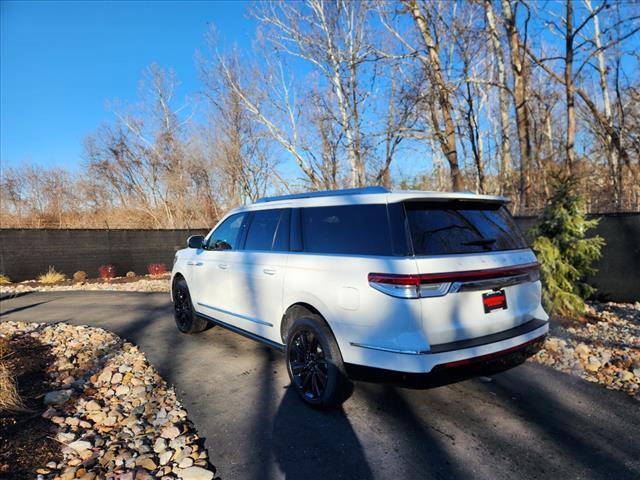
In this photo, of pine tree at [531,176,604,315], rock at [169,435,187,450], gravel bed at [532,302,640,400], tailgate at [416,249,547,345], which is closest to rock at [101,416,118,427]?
rock at [169,435,187,450]

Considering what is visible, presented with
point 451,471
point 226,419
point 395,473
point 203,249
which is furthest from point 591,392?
point 203,249

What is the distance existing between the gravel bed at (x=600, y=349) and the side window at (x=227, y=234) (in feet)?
12.7

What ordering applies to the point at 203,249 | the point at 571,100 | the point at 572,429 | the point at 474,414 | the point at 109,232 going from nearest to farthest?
the point at 572,429 → the point at 474,414 → the point at 203,249 → the point at 571,100 → the point at 109,232

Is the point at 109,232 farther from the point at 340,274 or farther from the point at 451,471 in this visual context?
the point at 451,471

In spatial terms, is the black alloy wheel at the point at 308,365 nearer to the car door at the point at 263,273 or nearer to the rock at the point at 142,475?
the car door at the point at 263,273

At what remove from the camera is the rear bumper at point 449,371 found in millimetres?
2420

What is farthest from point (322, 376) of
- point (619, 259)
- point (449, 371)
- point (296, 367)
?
point (619, 259)

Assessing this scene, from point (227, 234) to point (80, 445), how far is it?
104 inches

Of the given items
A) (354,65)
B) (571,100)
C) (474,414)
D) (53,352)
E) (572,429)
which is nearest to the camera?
(572,429)

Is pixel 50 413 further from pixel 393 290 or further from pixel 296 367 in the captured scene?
pixel 393 290

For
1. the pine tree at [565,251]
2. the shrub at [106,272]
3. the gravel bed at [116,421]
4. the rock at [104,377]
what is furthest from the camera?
the shrub at [106,272]

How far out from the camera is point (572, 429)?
2.81 m

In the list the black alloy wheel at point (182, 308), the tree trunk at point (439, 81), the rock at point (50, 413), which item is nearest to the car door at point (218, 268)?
the black alloy wheel at point (182, 308)

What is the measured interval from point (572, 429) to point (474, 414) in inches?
27.7
